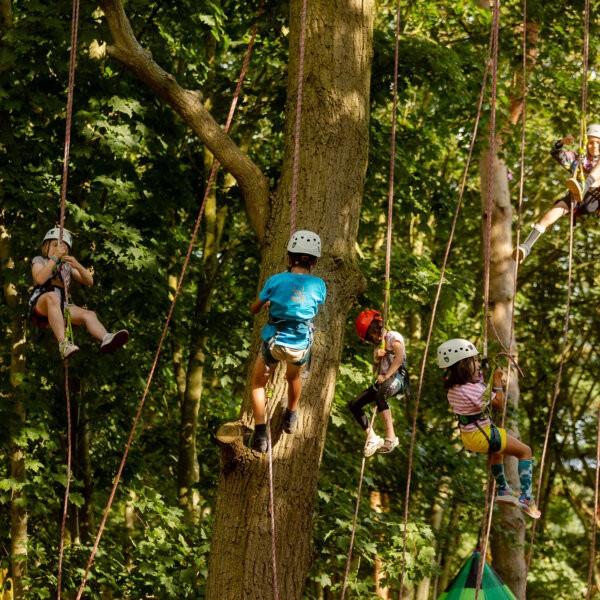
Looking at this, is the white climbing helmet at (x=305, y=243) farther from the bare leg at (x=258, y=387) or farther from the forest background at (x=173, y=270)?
the bare leg at (x=258, y=387)

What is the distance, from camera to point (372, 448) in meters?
4.90

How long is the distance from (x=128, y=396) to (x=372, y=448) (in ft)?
11.4

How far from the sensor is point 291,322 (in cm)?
389

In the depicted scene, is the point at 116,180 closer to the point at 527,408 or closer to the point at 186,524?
the point at 186,524

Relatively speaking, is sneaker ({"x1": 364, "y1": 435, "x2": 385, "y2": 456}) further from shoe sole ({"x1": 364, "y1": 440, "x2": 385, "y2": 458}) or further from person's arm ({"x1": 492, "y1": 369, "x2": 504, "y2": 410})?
person's arm ({"x1": 492, "y1": 369, "x2": 504, "y2": 410})

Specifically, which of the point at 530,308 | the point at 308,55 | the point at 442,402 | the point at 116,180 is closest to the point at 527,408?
the point at 530,308

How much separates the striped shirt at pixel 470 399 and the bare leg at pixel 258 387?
1.29 m

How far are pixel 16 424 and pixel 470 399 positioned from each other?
4.03 meters

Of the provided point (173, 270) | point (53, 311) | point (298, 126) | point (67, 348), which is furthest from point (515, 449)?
point (173, 270)

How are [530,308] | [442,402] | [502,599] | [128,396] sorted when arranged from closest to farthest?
[502,599] < [128,396] < [442,402] < [530,308]

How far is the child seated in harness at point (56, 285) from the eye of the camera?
4.85 meters

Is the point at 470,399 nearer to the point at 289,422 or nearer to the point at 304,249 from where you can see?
the point at 289,422

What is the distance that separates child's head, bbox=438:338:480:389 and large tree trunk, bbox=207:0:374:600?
71cm

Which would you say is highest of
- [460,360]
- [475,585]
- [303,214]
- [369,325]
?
[303,214]
